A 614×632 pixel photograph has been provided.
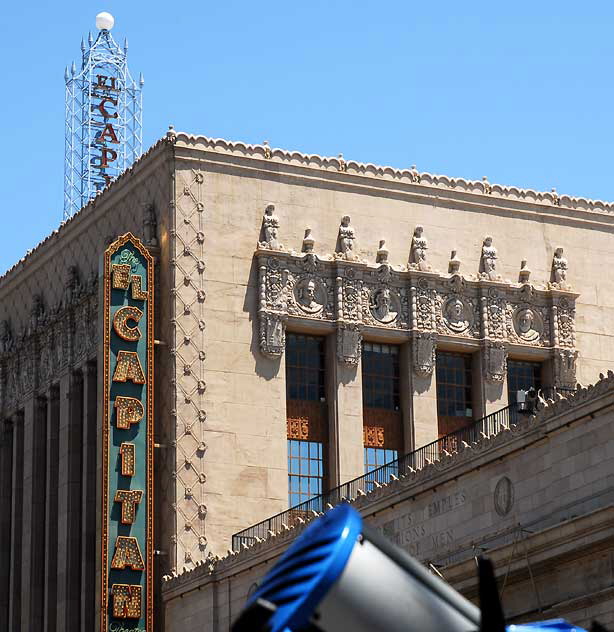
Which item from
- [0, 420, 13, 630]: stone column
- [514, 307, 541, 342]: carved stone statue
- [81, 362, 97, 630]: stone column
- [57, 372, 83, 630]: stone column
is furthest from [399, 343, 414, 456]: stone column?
[0, 420, 13, 630]: stone column

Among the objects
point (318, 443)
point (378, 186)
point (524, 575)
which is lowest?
point (524, 575)

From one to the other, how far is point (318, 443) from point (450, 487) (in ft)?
58.0

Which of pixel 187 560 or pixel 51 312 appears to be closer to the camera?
pixel 187 560

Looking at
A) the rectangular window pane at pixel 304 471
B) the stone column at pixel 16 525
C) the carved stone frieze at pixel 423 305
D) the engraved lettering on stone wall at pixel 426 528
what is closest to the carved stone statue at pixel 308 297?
the carved stone frieze at pixel 423 305

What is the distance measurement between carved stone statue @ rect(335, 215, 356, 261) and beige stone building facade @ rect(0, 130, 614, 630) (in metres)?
0.08

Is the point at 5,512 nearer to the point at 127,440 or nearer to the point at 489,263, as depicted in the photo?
the point at 127,440

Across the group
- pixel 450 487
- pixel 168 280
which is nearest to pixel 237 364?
pixel 168 280

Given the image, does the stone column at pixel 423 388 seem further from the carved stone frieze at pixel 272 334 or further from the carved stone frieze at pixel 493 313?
the carved stone frieze at pixel 272 334

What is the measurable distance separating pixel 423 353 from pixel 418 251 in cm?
400

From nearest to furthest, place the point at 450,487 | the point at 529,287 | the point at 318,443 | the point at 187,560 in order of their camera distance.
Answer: the point at 450,487 → the point at 187,560 → the point at 318,443 → the point at 529,287

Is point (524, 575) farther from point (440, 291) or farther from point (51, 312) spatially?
point (51, 312)

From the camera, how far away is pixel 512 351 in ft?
193

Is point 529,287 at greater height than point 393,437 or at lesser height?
greater

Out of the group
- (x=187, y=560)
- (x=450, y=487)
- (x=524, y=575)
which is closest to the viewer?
(x=524, y=575)
